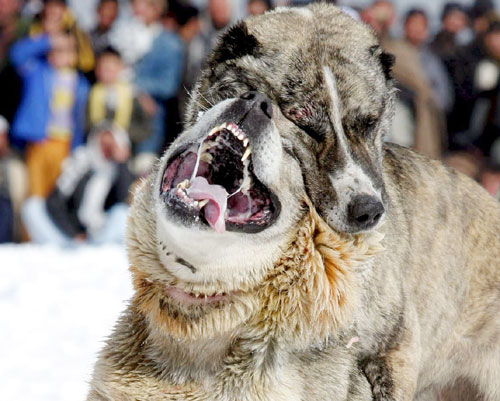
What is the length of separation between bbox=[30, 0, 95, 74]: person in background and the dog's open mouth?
5.72m

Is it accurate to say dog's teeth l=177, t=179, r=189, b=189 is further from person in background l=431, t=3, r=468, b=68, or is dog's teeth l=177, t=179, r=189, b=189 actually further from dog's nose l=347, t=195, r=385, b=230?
person in background l=431, t=3, r=468, b=68

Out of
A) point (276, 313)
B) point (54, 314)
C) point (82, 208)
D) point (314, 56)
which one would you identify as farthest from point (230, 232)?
point (82, 208)

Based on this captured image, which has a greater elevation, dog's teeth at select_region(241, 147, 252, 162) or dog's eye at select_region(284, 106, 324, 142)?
dog's teeth at select_region(241, 147, 252, 162)

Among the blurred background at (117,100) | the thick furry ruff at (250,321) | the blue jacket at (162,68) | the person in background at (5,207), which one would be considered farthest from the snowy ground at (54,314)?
the blue jacket at (162,68)

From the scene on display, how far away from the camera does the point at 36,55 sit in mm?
8625

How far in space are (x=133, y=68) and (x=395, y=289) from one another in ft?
18.4

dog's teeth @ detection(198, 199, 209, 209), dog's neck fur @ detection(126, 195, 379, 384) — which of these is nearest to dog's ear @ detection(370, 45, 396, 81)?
dog's neck fur @ detection(126, 195, 379, 384)

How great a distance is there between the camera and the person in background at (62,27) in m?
8.71

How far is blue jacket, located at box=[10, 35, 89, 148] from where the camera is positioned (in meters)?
8.50

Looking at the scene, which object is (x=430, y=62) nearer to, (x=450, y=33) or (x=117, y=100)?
(x=450, y=33)

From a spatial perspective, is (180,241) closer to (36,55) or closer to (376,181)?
(376,181)

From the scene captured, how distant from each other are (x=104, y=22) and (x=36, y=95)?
103 centimetres

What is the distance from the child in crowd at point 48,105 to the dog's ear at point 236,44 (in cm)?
461

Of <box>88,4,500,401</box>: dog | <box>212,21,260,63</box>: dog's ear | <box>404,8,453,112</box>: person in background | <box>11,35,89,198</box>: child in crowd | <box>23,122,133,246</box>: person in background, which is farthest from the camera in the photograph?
<box>404,8,453,112</box>: person in background
